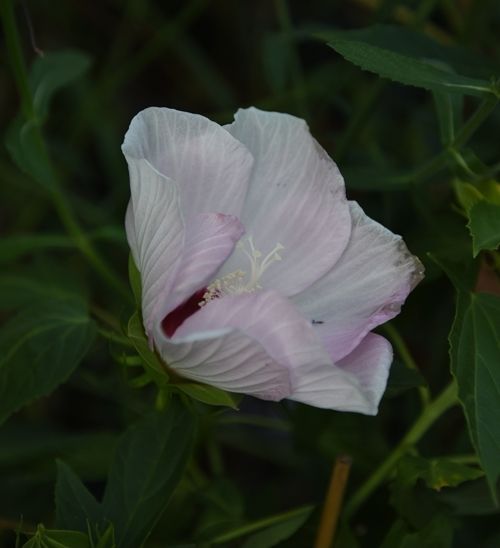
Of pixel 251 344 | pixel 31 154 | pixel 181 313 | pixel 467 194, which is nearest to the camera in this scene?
pixel 251 344

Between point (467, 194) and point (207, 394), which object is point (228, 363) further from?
point (467, 194)

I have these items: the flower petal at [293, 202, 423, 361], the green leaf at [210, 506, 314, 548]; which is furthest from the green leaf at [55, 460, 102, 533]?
the flower petal at [293, 202, 423, 361]

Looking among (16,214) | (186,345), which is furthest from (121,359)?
(16,214)

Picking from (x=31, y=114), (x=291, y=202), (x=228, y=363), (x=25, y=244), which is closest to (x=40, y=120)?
(x=31, y=114)

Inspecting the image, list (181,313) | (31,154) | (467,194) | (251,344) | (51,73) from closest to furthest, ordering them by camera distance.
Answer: (251,344)
(181,313)
(467,194)
(31,154)
(51,73)

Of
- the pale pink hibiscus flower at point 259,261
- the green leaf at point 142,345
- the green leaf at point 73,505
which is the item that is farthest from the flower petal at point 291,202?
the green leaf at point 73,505

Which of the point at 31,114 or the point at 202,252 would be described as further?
the point at 31,114
